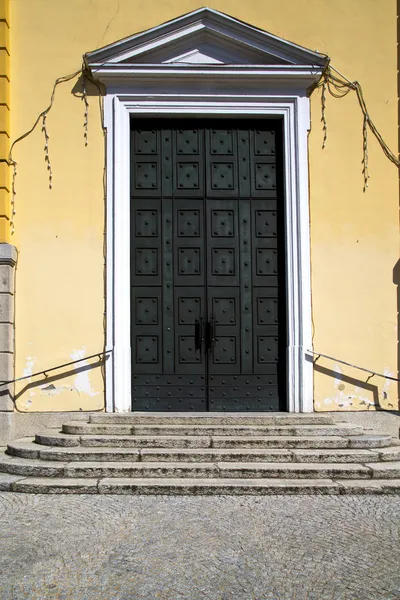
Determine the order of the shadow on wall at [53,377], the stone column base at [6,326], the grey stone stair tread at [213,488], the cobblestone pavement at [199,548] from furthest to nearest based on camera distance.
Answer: the shadow on wall at [53,377] < the stone column base at [6,326] < the grey stone stair tread at [213,488] < the cobblestone pavement at [199,548]

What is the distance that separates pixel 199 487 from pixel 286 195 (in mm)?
4428

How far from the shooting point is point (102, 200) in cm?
918

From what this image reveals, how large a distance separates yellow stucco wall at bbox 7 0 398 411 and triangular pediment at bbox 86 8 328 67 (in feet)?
1.23

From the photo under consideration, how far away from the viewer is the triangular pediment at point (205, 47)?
9.12 metres

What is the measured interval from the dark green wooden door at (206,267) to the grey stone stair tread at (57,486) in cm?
267

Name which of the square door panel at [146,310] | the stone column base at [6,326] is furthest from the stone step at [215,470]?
the square door panel at [146,310]

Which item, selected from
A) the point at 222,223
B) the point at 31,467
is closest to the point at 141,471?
the point at 31,467

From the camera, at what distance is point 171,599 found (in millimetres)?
3959

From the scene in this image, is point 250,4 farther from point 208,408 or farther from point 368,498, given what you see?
point 368,498

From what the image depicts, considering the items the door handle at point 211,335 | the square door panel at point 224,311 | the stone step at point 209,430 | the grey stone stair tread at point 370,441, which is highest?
Answer: the square door panel at point 224,311

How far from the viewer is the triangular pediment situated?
29.9 ft

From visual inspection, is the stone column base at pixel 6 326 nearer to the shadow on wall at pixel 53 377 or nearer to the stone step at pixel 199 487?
the shadow on wall at pixel 53 377

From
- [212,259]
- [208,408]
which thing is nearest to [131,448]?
[208,408]

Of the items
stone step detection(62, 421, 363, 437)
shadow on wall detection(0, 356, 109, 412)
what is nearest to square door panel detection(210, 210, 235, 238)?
shadow on wall detection(0, 356, 109, 412)
